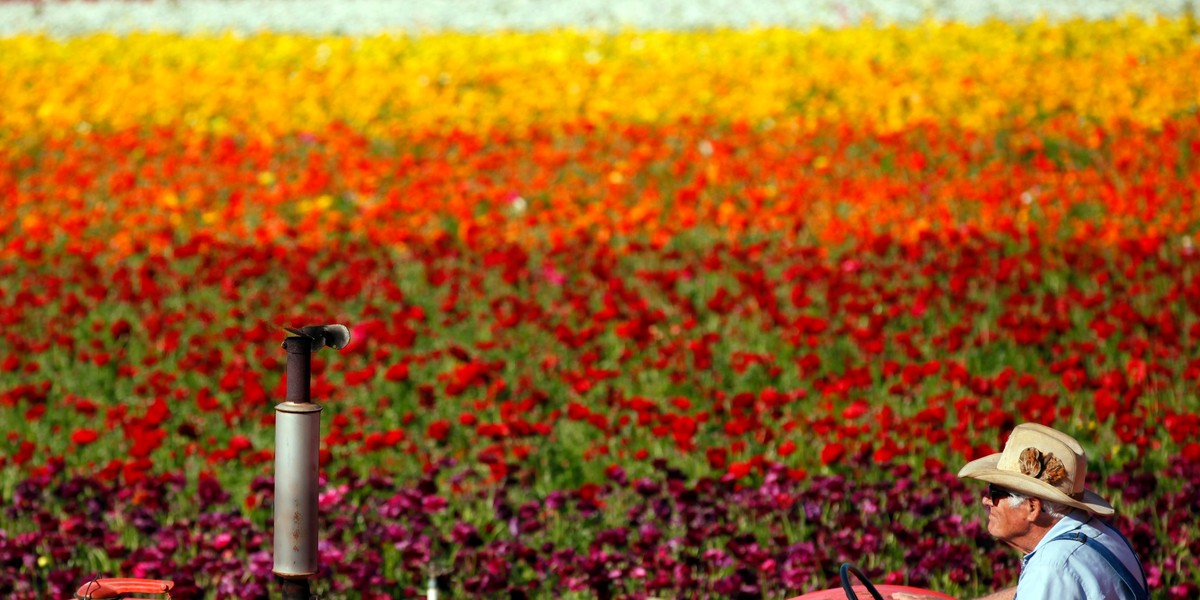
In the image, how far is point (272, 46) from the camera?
14148 mm

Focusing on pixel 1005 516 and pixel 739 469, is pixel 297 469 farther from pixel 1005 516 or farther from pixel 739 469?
pixel 739 469

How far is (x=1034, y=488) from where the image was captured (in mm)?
2592

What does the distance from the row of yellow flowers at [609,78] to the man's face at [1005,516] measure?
7.75 meters

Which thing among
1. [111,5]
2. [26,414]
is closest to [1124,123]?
[26,414]

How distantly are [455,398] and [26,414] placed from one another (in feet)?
5.52

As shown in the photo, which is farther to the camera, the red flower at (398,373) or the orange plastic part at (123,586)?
the red flower at (398,373)

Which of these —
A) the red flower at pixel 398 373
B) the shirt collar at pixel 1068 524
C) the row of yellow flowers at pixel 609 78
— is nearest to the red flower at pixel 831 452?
the red flower at pixel 398 373

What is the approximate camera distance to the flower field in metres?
4.38

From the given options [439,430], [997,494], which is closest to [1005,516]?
[997,494]

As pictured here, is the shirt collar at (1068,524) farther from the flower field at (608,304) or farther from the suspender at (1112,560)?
the flower field at (608,304)

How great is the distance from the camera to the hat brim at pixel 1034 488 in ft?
8.44

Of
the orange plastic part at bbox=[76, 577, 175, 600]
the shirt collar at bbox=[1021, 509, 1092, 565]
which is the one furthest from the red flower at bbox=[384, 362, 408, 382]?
the shirt collar at bbox=[1021, 509, 1092, 565]

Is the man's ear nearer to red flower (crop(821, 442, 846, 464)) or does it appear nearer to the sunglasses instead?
the sunglasses

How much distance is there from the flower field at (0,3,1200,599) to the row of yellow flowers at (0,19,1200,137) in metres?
0.06
